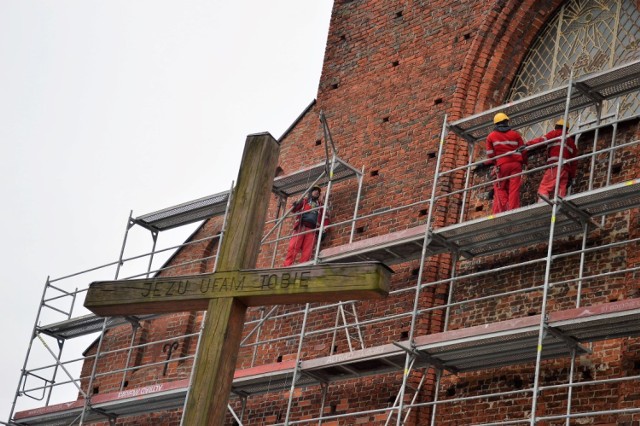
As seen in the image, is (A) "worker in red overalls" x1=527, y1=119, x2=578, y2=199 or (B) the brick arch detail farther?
(B) the brick arch detail

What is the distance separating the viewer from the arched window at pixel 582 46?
15906 mm

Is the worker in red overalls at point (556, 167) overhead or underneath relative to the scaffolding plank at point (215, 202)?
underneath

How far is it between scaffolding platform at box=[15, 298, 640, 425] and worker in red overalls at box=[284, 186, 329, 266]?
186 cm

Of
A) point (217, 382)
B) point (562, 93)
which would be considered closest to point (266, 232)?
point (562, 93)

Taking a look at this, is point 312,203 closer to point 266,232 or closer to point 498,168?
point 266,232

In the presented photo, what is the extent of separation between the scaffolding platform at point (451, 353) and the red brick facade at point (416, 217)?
27cm

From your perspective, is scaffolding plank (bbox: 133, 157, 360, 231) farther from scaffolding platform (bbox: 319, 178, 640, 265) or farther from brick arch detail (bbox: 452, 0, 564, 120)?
brick arch detail (bbox: 452, 0, 564, 120)

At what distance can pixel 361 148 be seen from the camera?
17844mm

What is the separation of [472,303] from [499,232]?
3.16ft

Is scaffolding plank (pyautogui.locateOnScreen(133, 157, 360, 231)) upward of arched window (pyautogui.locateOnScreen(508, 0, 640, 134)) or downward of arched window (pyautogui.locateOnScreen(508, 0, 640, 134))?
downward

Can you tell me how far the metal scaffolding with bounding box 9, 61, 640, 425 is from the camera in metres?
13.0

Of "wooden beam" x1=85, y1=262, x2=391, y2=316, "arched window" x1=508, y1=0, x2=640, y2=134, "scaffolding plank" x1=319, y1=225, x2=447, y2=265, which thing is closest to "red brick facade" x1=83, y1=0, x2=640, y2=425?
"arched window" x1=508, y1=0, x2=640, y2=134

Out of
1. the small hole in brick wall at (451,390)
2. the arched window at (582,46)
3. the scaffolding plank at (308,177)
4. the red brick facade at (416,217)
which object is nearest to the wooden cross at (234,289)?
the red brick facade at (416,217)

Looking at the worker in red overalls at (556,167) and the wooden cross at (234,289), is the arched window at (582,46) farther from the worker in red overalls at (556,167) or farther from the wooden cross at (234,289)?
the wooden cross at (234,289)
